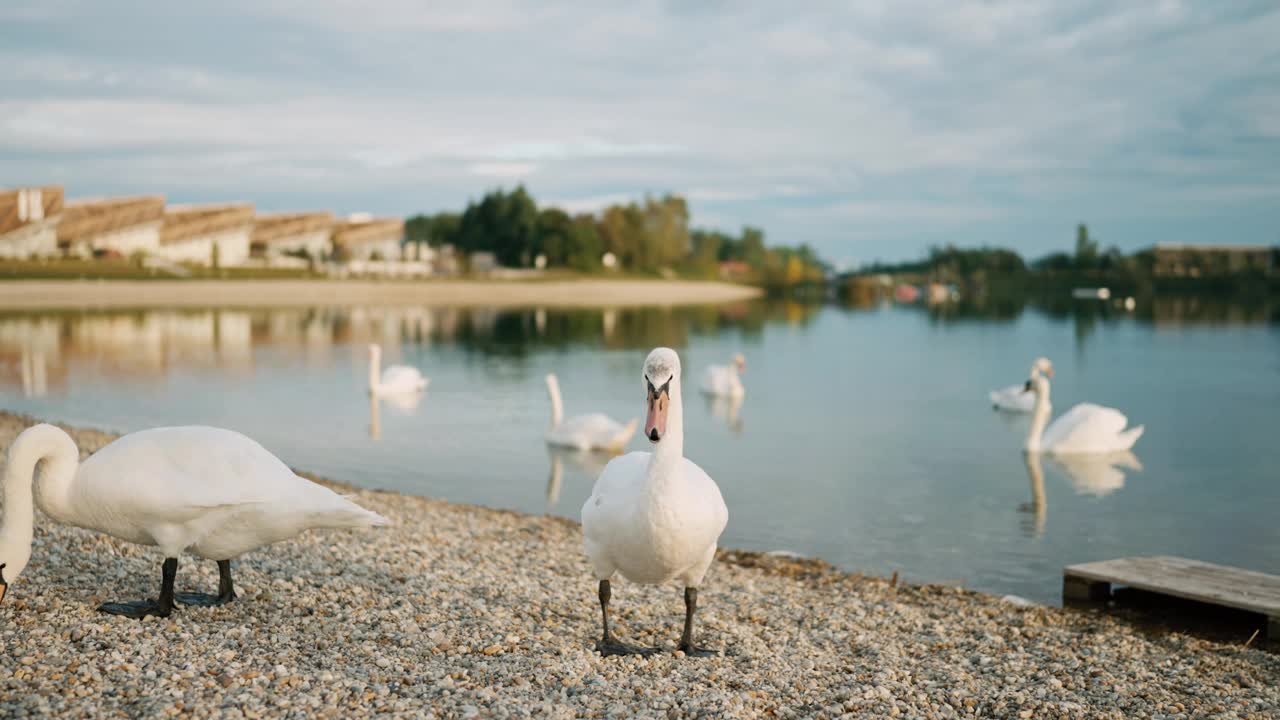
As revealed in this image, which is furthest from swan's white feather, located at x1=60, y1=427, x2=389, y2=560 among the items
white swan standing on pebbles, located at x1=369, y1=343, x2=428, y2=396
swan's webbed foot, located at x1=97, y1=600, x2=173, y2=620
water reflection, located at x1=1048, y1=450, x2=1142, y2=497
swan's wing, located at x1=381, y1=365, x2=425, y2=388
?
swan's wing, located at x1=381, y1=365, x2=425, y2=388

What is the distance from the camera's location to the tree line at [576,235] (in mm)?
115625

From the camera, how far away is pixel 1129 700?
23.3ft

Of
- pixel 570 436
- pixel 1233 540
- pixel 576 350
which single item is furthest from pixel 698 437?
pixel 576 350

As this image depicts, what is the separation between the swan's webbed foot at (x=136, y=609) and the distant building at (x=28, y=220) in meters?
105

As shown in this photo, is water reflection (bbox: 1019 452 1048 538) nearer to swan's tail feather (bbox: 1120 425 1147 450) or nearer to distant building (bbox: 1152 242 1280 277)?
swan's tail feather (bbox: 1120 425 1147 450)

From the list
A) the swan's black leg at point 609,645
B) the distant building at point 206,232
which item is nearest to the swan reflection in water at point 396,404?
the swan's black leg at point 609,645

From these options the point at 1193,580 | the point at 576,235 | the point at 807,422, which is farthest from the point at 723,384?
the point at 576,235

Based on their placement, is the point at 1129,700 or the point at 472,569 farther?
the point at 472,569

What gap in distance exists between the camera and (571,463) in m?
19.2

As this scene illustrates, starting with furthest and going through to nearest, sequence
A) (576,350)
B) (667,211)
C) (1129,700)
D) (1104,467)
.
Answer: (667,211) → (576,350) → (1104,467) → (1129,700)

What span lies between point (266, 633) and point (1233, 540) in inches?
504

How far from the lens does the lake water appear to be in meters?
14.6

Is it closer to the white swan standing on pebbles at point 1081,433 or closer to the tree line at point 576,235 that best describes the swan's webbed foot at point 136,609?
the white swan standing on pebbles at point 1081,433

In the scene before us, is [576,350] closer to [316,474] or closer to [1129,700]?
[316,474]
